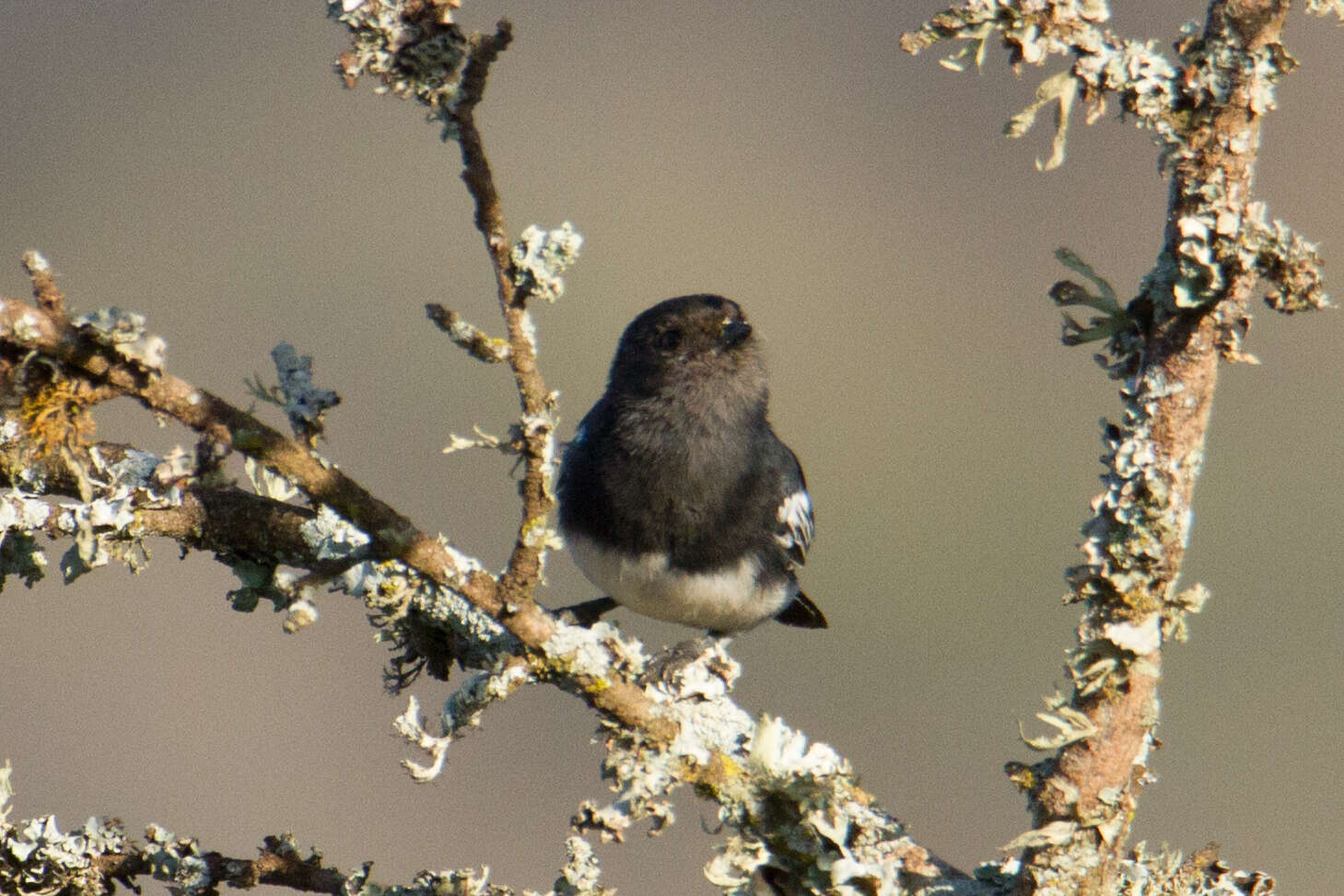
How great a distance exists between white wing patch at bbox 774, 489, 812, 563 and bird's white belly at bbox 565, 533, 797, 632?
10.1 inches

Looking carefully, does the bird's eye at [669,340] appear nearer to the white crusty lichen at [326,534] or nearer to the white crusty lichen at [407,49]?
the white crusty lichen at [326,534]

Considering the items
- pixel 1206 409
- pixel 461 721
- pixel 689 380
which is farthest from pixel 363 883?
pixel 689 380

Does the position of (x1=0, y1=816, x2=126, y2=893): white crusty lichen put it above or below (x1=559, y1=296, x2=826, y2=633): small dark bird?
below

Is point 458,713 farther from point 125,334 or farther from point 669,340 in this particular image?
point 669,340

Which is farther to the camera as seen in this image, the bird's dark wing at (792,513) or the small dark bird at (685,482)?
the bird's dark wing at (792,513)

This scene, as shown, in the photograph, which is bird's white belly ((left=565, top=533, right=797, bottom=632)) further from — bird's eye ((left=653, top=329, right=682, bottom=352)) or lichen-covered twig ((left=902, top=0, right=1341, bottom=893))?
lichen-covered twig ((left=902, top=0, right=1341, bottom=893))

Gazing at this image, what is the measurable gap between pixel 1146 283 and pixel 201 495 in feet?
5.85

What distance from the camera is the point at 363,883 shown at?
2537 mm

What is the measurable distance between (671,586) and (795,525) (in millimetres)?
841

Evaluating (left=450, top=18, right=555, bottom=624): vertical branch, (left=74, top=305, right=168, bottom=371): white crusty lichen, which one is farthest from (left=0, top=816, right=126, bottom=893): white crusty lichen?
(left=74, top=305, right=168, bottom=371): white crusty lichen

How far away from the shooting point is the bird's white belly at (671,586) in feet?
15.3

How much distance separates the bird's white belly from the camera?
466cm

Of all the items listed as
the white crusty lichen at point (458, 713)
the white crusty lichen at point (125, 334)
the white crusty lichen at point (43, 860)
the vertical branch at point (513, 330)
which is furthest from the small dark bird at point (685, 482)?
the white crusty lichen at point (125, 334)

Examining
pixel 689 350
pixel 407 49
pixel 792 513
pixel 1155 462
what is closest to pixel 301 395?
pixel 407 49
